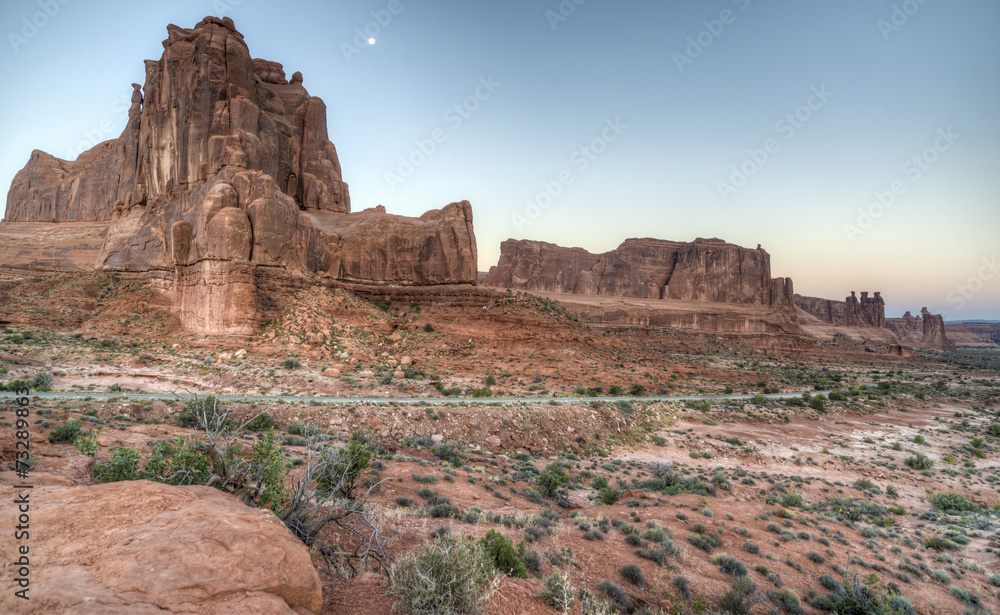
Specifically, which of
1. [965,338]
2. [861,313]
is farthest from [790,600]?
[965,338]

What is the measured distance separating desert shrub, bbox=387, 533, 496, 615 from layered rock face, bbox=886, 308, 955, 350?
6906 inches

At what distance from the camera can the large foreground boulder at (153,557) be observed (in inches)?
129

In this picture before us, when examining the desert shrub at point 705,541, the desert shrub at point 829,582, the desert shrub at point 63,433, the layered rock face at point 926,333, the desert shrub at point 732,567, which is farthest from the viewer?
the layered rock face at point 926,333

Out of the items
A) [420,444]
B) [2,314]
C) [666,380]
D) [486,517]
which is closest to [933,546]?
[486,517]

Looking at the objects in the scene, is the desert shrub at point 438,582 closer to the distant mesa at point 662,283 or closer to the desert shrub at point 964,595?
the desert shrub at point 964,595

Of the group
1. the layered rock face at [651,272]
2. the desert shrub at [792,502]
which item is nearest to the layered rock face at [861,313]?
→ the layered rock face at [651,272]

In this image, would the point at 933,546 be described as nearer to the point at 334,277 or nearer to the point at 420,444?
the point at 420,444

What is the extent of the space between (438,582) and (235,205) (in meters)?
38.1

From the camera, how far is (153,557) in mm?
3775

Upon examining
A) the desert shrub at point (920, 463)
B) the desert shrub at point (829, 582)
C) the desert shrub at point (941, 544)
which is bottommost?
the desert shrub at point (920, 463)

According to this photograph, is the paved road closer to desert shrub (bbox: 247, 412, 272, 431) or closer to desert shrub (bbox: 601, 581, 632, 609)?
desert shrub (bbox: 247, 412, 272, 431)

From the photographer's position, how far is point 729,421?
30781mm

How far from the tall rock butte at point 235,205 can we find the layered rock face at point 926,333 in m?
159

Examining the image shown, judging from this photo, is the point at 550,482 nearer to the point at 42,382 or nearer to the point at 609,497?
the point at 609,497
